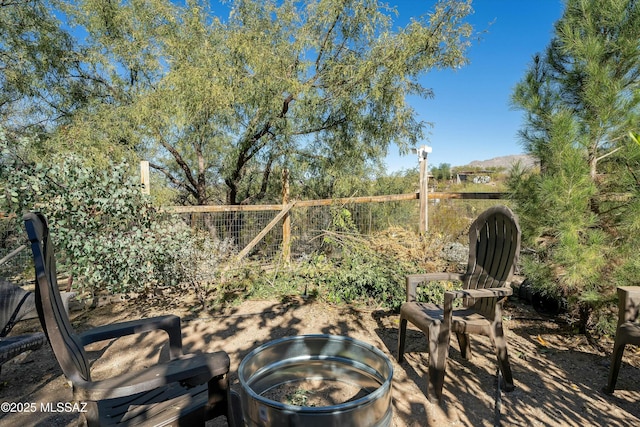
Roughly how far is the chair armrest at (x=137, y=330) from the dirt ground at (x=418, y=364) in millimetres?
957

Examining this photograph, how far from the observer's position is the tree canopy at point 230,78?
5.40 metres

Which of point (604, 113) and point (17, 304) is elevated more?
point (604, 113)

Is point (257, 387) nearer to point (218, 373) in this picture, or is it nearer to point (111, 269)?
point (218, 373)

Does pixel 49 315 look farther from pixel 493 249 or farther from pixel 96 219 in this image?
pixel 493 249

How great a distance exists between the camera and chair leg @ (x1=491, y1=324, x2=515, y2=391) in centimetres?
230

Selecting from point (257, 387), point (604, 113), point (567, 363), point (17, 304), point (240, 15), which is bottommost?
point (567, 363)

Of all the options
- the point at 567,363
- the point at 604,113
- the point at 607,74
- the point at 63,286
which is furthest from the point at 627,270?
the point at 63,286

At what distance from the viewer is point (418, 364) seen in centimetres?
281

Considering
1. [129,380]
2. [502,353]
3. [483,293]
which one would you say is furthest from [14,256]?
[502,353]

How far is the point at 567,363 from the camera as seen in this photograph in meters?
2.83

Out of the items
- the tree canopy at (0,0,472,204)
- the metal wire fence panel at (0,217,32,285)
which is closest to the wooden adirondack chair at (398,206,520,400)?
the tree canopy at (0,0,472,204)

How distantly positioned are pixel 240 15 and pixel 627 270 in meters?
6.89

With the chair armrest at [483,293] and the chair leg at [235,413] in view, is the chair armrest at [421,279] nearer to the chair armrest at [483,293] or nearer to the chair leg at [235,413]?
the chair armrest at [483,293]

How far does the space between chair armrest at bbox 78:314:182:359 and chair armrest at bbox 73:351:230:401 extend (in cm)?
43
